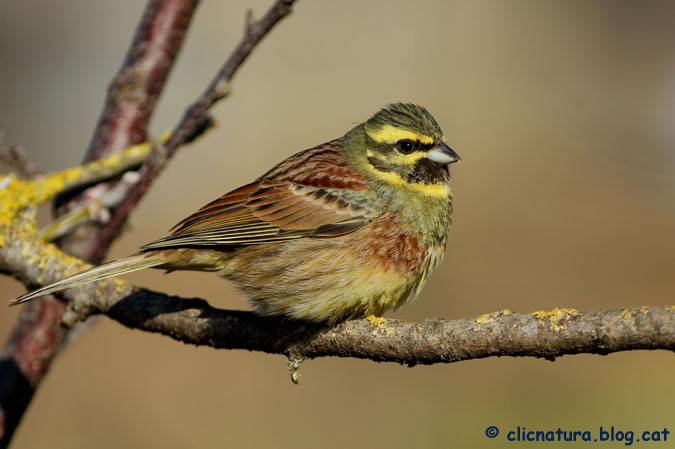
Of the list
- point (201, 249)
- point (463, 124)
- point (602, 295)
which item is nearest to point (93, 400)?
point (201, 249)

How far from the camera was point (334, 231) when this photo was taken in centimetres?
385

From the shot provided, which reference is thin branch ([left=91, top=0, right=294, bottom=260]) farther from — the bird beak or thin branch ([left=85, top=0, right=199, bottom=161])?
the bird beak

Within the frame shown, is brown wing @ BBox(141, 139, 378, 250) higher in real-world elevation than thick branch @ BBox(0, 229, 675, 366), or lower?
higher

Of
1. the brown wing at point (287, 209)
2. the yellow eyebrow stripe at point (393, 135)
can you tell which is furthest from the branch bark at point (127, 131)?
the yellow eyebrow stripe at point (393, 135)

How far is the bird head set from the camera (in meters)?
4.07

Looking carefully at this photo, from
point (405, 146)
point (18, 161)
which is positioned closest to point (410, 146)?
point (405, 146)

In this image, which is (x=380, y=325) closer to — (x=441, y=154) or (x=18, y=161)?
(x=441, y=154)

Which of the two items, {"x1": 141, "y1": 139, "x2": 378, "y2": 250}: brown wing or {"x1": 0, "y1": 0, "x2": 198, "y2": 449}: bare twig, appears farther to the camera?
{"x1": 0, "y1": 0, "x2": 198, "y2": 449}: bare twig

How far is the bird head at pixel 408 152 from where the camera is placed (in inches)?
160

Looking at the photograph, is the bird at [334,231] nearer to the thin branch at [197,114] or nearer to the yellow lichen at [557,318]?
the thin branch at [197,114]

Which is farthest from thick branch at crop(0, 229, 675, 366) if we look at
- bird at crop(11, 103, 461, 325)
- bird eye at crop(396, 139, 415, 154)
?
bird eye at crop(396, 139, 415, 154)

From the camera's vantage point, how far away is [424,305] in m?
8.34

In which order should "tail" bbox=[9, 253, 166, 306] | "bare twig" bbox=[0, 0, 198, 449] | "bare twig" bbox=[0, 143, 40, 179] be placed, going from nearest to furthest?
"tail" bbox=[9, 253, 166, 306] → "bare twig" bbox=[0, 143, 40, 179] → "bare twig" bbox=[0, 0, 198, 449]

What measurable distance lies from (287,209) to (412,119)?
82cm
